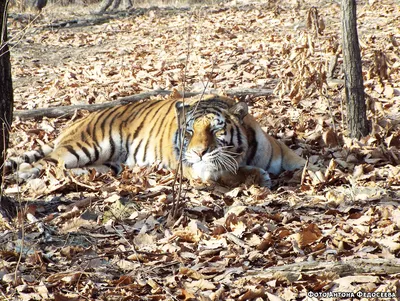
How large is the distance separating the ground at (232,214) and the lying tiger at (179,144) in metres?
0.23

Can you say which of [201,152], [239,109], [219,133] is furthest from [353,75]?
[201,152]

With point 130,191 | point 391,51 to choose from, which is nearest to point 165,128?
point 130,191

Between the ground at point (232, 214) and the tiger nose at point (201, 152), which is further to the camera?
the tiger nose at point (201, 152)

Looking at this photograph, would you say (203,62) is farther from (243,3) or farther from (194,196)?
(243,3)

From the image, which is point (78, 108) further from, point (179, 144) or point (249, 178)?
point (249, 178)

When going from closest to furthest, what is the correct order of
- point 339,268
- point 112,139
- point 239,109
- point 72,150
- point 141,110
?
1. point 339,268
2. point 239,109
3. point 72,150
4. point 112,139
5. point 141,110

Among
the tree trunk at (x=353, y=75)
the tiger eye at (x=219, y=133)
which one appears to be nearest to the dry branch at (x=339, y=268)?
the tiger eye at (x=219, y=133)

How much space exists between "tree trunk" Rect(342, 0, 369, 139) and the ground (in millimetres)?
127

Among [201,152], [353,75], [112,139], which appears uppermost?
[353,75]

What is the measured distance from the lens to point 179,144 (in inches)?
230

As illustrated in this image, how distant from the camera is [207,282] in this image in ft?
11.2

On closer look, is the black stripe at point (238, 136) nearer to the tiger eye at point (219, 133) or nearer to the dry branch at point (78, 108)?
the tiger eye at point (219, 133)

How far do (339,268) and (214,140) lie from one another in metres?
2.28

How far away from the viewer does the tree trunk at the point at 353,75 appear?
5.78m
